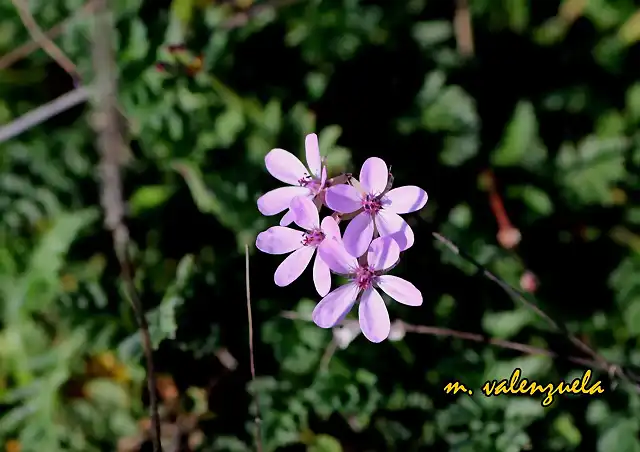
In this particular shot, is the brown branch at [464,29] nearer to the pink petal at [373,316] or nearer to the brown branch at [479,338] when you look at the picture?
the brown branch at [479,338]

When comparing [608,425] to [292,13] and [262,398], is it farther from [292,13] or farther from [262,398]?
[292,13]

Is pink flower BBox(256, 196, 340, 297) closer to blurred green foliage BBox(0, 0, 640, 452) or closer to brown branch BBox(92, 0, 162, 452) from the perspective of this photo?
brown branch BBox(92, 0, 162, 452)

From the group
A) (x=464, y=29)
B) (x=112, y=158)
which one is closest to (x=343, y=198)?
(x=112, y=158)

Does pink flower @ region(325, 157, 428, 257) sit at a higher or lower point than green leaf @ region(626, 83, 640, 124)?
lower

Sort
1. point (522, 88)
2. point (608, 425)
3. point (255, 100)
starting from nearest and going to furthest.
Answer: point (608, 425), point (255, 100), point (522, 88)

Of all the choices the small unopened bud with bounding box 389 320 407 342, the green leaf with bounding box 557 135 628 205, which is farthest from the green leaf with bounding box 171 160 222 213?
the green leaf with bounding box 557 135 628 205

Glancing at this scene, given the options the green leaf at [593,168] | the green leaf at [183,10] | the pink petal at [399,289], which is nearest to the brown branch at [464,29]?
the green leaf at [593,168]

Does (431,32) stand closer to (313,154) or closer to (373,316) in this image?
(313,154)

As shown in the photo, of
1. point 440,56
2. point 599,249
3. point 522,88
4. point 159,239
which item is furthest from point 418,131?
point 159,239
